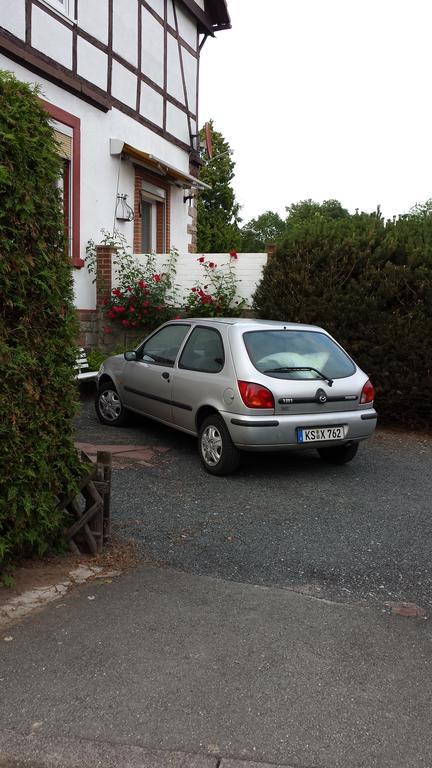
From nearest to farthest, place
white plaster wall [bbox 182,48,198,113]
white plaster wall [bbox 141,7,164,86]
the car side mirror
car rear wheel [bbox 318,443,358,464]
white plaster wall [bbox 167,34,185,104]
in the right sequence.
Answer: car rear wheel [bbox 318,443,358,464] → the car side mirror → white plaster wall [bbox 141,7,164,86] → white plaster wall [bbox 167,34,185,104] → white plaster wall [bbox 182,48,198,113]

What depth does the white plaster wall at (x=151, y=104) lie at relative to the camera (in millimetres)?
14225

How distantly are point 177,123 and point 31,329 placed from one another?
519 inches

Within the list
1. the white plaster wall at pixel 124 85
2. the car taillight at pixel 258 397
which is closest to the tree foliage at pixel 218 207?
the white plaster wall at pixel 124 85

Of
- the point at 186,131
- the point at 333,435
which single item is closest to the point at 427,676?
the point at 333,435

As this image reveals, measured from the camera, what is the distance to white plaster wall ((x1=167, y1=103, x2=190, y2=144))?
15508 mm

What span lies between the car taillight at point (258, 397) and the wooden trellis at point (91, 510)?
6.83 ft

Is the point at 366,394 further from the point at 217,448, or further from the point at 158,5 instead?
the point at 158,5

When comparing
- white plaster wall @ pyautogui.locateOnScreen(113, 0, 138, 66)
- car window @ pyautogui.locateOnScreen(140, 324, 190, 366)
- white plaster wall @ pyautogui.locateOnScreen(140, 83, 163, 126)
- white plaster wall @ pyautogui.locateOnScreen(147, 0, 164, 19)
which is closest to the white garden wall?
car window @ pyautogui.locateOnScreen(140, 324, 190, 366)

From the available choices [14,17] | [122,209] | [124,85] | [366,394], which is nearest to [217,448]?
[366,394]

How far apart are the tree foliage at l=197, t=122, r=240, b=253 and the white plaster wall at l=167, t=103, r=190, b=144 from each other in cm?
1747

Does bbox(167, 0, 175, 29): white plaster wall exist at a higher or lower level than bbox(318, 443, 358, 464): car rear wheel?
higher

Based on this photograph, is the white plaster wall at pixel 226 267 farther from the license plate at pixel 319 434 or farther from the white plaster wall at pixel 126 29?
the license plate at pixel 319 434

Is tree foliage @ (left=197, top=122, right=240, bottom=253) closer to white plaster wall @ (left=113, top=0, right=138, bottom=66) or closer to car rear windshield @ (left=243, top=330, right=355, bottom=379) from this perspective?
white plaster wall @ (left=113, top=0, right=138, bottom=66)

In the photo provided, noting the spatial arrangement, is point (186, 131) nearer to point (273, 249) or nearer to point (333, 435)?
point (273, 249)
